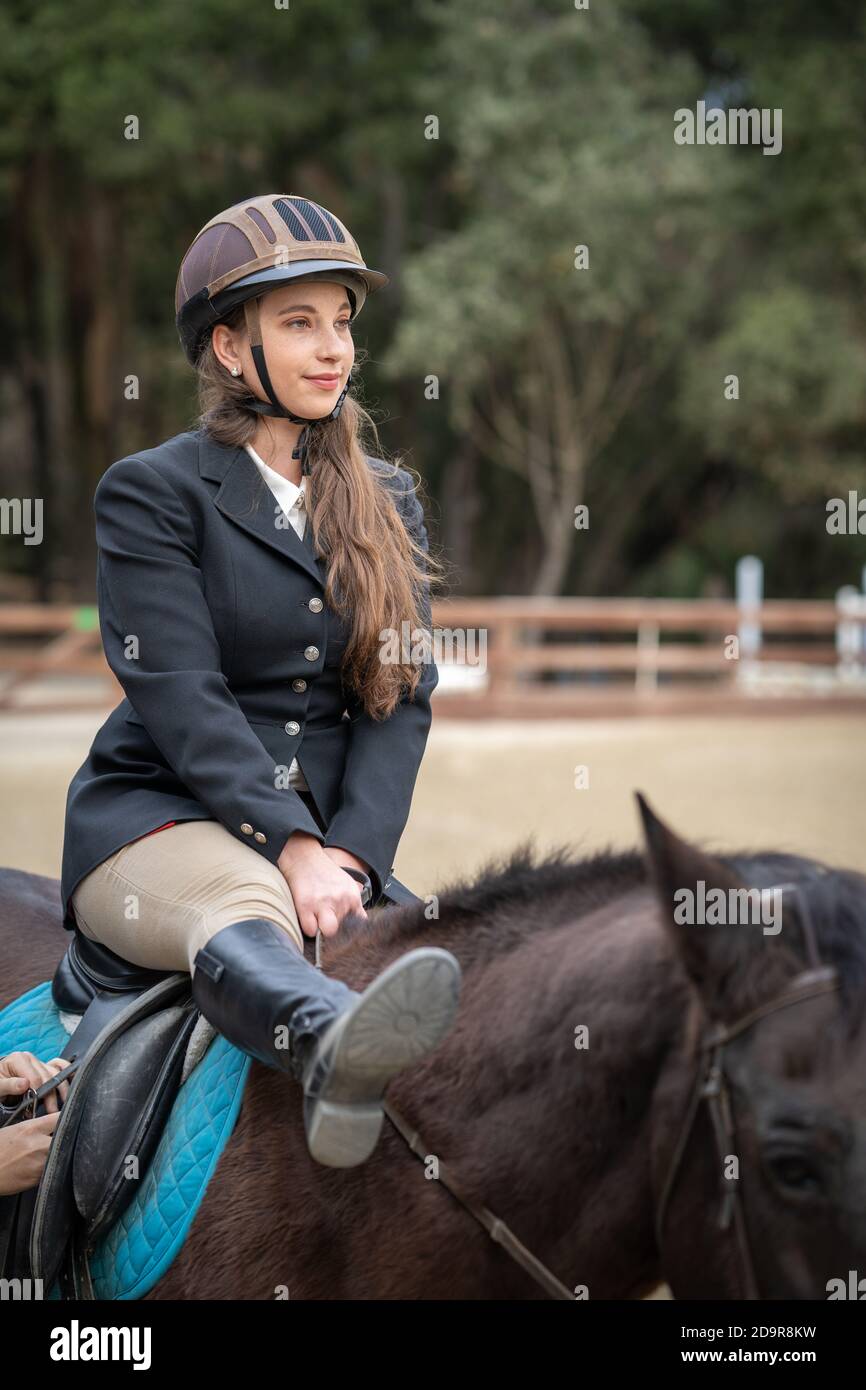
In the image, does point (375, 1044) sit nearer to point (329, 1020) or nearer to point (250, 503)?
point (329, 1020)

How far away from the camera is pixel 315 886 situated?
6.89 ft

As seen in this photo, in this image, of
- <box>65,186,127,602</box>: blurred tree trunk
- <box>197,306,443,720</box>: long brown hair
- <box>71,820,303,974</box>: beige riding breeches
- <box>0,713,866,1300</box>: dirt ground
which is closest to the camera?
<box>71,820,303,974</box>: beige riding breeches

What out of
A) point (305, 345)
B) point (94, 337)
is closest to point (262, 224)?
point (305, 345)

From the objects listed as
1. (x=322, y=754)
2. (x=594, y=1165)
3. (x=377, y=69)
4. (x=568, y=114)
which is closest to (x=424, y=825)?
(x=322, y=754)

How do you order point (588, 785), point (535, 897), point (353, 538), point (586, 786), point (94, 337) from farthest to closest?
point (94, 337), point (588, 785), point (586, 786), point (353, 538), point (535, 897)

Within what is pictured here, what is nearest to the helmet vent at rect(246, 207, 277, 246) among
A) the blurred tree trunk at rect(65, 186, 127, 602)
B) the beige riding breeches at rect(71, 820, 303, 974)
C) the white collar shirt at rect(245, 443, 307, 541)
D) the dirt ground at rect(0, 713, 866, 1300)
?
the white collar shirt at rect(245, 443, 307, 541)

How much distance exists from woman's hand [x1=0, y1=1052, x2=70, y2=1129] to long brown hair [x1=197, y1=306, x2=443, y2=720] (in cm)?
75

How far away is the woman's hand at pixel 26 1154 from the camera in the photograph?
6.86 feet

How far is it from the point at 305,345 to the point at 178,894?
2.87 ft

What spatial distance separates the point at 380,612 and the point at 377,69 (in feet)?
70.0

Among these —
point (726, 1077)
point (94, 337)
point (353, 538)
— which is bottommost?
point (726, 1077)

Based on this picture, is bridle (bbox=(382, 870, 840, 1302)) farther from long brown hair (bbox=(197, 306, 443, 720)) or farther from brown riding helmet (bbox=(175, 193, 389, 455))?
brown riding helmet (bbox=(175, 193, 389, 455))

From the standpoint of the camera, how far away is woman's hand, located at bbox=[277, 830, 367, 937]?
2.09m
